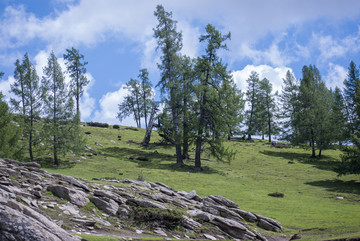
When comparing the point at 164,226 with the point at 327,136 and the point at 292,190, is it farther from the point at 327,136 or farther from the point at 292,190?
the point at 327,136

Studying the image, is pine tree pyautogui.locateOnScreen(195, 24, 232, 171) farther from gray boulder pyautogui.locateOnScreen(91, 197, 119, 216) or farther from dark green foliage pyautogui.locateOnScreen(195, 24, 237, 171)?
gray boulder pyautogui.locateOnScreen(91, 197, 119, 216)

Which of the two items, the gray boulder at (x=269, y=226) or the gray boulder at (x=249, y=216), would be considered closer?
the gray boulder at (x=269, y=226)

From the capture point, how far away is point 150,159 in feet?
167

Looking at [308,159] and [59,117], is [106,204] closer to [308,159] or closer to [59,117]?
[59,117]

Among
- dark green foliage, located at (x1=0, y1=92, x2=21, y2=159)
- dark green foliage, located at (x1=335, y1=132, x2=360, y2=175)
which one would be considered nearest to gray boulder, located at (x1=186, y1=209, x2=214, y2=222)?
dark green foliage, located at (x1=0, y1=92, x2=21, y2=159)

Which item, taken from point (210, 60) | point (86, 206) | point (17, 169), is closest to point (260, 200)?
point (86, 206)

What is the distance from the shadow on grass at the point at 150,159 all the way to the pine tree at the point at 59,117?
8155 mm

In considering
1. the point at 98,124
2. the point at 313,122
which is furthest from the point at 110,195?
the point at 98,124

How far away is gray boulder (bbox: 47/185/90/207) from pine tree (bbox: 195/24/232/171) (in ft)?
99.2

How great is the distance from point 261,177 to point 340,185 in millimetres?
10731

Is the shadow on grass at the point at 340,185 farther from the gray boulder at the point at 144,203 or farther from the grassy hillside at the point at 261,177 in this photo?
the gray boulder at the point at 144,203

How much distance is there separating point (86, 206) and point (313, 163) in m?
52.1

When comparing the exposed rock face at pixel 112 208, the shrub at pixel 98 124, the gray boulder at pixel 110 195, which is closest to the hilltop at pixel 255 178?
the exposed rock face at pixel 112 208

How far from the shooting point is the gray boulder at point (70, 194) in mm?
16844
